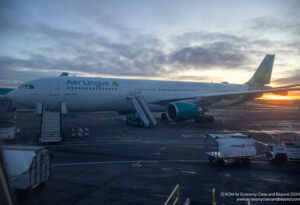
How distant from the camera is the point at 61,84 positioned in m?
24.0

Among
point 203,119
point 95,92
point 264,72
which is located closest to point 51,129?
point 95,92

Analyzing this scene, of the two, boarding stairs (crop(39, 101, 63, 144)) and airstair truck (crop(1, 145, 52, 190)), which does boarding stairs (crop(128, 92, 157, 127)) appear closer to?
boarding stairs (crop(39, 101, 63, 144))

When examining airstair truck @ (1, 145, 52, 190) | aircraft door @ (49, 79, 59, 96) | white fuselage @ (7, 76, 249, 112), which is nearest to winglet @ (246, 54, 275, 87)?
white fuselage @ (7, 76, 249, 112)

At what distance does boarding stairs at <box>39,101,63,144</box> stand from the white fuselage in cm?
423

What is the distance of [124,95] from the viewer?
2852 centimetres

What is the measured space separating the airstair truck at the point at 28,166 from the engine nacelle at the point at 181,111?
57.0 feet

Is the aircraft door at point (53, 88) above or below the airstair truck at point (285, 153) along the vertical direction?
above

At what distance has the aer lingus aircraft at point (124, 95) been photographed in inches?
906

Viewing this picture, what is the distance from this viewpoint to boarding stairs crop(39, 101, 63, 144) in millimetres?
17609

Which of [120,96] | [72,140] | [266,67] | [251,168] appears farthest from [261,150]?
[266,67]

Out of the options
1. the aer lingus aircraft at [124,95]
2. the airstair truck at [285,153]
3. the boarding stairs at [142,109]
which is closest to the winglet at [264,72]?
the aer lingus aircraft at [124,95]

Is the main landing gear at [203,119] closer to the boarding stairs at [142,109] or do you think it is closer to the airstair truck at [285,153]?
the boarding stairs at [142,109]

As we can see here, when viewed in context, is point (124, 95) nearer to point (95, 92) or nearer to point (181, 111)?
point (95, 92)

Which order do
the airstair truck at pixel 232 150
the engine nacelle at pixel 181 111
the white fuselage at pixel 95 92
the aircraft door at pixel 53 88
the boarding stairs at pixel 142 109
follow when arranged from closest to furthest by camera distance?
1. the airstair truck at pixel 232 150
2. the white fuselage at pixel 95 92
3. the aircraft door at pixel 53 88
4. the engine nacelle at pixel 181 111
5. the boarding stairs at pixel 142 109
